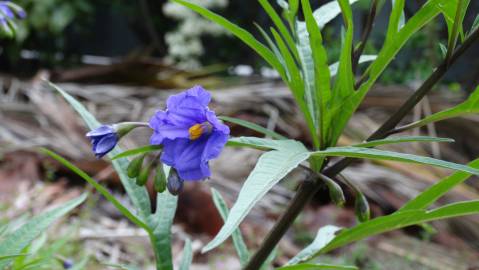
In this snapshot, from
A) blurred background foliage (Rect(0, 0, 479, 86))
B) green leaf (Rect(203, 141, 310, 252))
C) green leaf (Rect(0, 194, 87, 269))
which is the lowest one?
blurred background foliage (Rect(0, 0, 479, 86))

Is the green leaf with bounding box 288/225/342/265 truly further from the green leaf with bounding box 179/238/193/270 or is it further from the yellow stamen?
the yellow stamen

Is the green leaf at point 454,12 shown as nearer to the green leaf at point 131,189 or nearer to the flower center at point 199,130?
the flower center at point 199,130

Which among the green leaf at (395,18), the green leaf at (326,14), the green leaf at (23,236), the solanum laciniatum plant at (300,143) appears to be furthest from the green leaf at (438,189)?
the green leaf at (23,236)

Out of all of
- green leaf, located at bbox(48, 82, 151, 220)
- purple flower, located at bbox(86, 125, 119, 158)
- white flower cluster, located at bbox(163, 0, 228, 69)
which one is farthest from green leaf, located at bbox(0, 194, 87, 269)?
white flower cluster, located at bbox(163, 0, 228, 69)

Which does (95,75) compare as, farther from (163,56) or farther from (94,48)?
(94,48)

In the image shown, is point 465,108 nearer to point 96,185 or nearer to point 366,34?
point 366,34

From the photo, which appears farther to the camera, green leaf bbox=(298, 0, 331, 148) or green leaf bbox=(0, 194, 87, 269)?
green leaf bbox=(0, 194, 87, 269)

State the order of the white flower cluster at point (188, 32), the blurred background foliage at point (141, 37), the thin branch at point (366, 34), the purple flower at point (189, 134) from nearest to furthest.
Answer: the purple flower at point (189, 134) → the thin branch at point (366, 34) → the blurred background foliage at point (141, 37) → the white flower cluster at point (188, 32)

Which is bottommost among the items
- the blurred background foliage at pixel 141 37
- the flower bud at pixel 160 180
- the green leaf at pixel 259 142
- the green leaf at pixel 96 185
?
the blurred background foliage at pixel 141 37
